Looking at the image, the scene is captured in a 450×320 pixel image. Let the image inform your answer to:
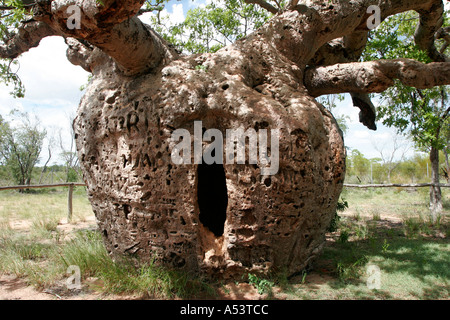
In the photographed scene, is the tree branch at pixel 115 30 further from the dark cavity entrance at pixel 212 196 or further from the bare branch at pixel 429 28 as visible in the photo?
the bare branch at pixel 429 28

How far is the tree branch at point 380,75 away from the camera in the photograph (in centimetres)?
398

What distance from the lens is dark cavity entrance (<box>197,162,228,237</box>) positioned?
4.80 m

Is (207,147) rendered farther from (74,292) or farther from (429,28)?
(429,28)

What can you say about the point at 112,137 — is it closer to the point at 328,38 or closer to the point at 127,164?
the point at 127,164

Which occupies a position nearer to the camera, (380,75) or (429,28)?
(380,75)

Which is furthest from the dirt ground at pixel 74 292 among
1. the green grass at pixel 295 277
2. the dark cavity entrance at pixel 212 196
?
the dark cavity entrance at pixel 212 196

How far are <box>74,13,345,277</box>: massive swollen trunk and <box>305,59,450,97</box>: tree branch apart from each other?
0.85 metres

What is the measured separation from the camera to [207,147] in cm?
355

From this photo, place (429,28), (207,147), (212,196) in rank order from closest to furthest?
1. (207,147)
2. (212,196)
3. (429,28)

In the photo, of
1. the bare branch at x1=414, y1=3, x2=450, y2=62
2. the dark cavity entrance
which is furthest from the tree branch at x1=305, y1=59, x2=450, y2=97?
the dark cavity entrance

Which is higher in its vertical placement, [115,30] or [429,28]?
→ [429,28]

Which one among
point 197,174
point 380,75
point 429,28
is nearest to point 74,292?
point 197,174

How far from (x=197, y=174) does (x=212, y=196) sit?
4.93ft

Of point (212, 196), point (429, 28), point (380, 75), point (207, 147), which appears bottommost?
point (212, 196)
